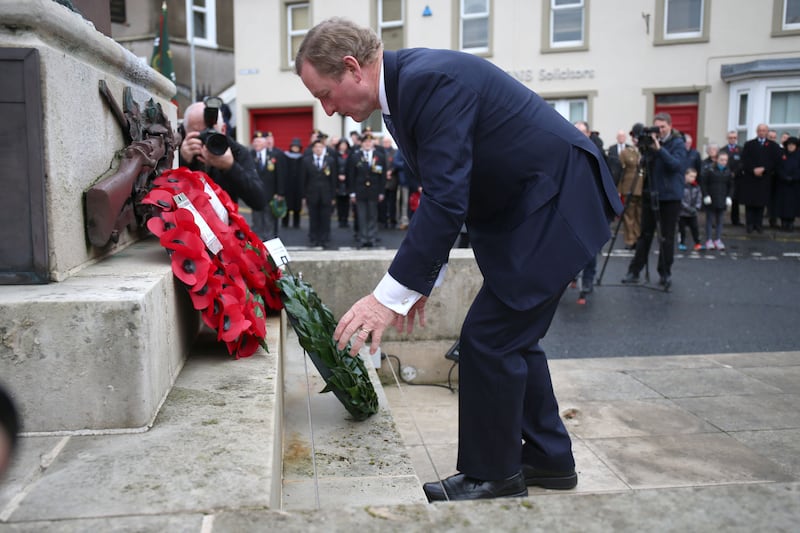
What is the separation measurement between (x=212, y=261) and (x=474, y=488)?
1351mm

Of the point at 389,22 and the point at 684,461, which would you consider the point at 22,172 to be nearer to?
the point at 684,461

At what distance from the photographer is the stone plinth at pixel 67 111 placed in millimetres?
2326

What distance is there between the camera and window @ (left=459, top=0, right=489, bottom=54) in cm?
2006

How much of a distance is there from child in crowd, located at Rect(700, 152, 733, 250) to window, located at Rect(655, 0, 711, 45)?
546cm

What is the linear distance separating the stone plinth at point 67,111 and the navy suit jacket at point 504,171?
1.06m

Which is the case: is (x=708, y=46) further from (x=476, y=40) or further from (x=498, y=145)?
(x=498, y=145)

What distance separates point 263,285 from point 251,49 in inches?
780

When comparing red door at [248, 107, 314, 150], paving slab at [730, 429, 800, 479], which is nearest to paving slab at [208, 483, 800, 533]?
paving slab at [730, 429, 800, 479]

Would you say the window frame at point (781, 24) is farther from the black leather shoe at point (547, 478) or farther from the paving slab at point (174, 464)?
the paving slab at point (174, 464)

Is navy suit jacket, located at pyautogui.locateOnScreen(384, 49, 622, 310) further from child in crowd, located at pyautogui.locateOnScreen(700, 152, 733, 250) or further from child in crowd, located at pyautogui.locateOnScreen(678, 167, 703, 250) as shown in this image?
child in crowd, located at pyautogui.locateOnScreen(700, 152, 733, 250)

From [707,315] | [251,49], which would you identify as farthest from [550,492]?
[251,49]

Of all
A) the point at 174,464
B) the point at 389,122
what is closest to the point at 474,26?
the point at 389,122

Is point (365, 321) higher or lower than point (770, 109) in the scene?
lower

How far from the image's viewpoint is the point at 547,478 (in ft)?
10.5
